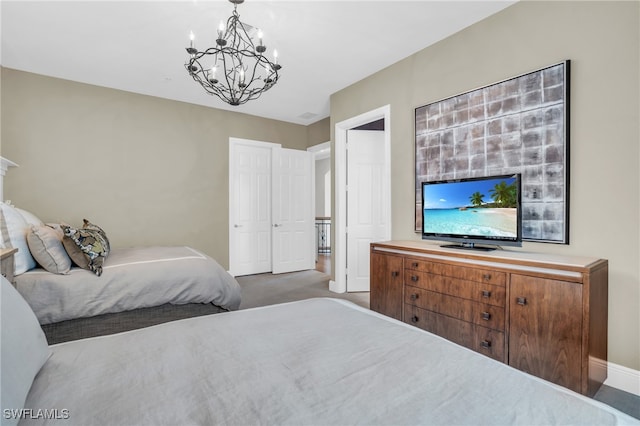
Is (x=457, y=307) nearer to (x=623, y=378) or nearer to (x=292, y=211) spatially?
(x=623, y=378)

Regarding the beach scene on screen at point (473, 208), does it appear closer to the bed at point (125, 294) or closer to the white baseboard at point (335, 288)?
the white baseboard at point (335, 288)

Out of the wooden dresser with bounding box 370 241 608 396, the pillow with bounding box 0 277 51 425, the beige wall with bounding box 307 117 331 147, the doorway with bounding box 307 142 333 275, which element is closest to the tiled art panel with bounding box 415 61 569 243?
the wooden dresser with bounding box 370 241 608 396

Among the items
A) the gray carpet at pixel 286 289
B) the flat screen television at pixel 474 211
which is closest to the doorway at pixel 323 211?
the gray carpet at pixel 286 289

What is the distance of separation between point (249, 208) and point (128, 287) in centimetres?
312

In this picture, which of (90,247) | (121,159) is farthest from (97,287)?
(121,159)

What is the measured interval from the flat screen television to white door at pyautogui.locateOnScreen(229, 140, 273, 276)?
321cm

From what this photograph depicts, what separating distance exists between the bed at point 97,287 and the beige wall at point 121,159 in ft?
4.90

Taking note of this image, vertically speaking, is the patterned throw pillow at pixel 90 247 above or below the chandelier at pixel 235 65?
below

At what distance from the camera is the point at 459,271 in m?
2.43

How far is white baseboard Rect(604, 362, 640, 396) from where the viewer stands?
2031 mm

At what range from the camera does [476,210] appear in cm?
258

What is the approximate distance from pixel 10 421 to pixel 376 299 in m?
2.77

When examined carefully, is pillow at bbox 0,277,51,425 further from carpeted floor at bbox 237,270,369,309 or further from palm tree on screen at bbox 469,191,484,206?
carpeted floor at bbox 237,270,369,309

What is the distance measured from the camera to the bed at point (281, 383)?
29.4 inches
